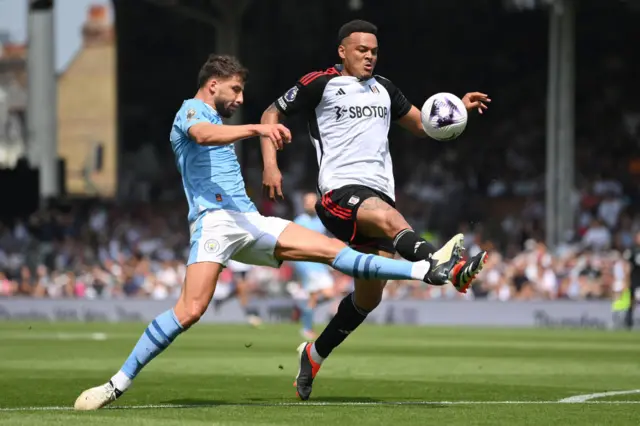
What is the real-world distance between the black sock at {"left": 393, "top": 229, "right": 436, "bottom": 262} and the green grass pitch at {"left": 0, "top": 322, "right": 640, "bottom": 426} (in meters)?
0.95

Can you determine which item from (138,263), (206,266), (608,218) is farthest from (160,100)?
(206,266)

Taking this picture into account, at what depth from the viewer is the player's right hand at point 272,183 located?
8.69m

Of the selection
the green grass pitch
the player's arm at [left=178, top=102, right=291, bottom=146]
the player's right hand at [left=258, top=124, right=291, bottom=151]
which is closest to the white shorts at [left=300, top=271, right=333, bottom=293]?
the green grass pitch

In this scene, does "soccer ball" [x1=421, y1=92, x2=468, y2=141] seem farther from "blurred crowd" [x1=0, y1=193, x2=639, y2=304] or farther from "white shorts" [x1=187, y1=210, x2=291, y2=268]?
"blurred crowd" [x1=0, y1=193, x2=639, y2=304]

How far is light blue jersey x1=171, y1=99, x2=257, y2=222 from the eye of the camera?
891 centimetres

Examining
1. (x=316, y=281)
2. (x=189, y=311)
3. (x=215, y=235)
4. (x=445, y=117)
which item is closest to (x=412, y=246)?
(x=445, y=117)

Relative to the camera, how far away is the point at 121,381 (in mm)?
8586

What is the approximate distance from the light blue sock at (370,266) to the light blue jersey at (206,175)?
0.77 metres

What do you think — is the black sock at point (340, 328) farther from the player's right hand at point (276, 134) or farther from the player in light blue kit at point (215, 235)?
the player's right hand at point (276, 134)

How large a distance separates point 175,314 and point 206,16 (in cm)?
2557

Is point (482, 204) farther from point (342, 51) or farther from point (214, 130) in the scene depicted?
point (214, 130)

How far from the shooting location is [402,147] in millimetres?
34562

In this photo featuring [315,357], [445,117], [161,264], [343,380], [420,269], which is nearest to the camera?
[420,269]

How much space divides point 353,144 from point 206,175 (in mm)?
1152
